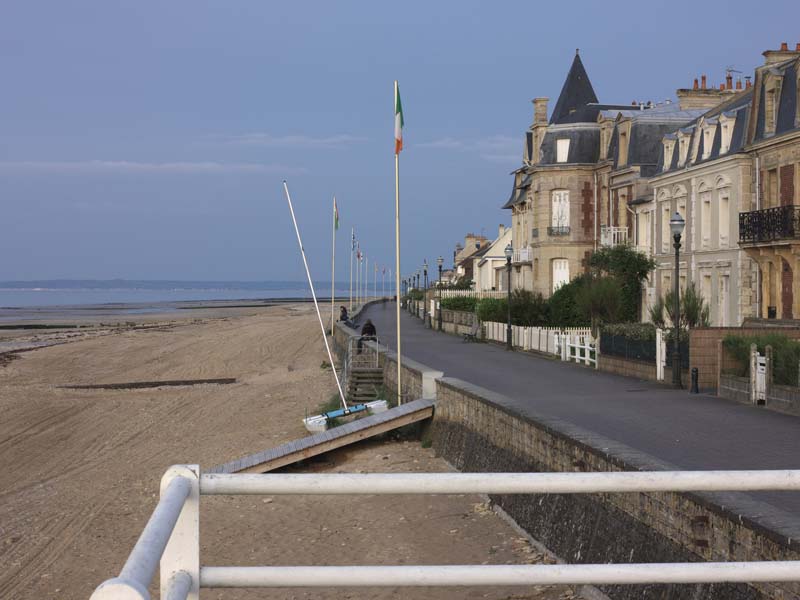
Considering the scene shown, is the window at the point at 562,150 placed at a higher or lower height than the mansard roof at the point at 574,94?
lower

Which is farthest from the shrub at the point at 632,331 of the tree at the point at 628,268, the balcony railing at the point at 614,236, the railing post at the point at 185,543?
the railing post at the point at 185,543

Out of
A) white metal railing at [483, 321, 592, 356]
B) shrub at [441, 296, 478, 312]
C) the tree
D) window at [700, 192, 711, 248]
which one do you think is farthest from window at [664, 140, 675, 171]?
shrub at [441, 296, 478, 312]

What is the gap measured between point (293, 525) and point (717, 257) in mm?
23181

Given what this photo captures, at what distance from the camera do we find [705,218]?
34938 mm

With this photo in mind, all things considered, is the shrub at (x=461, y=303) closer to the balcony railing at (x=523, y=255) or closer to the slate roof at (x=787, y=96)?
the balcony railing at (x=523, y=255)

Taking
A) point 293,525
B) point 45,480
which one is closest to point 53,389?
point 45,480

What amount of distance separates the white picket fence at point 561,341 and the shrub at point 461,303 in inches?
576

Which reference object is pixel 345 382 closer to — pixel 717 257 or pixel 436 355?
pixel 436 355

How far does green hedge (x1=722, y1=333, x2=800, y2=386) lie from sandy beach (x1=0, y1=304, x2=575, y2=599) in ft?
20.8

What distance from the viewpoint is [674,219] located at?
22688 millimetres

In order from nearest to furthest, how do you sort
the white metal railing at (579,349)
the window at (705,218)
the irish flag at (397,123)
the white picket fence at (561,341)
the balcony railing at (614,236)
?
the irish flag at (397,123) → the white metal railing at (579,349) → the white picket fence at (561,341) → the window at (705,218) → the balcony railing at (614,236)

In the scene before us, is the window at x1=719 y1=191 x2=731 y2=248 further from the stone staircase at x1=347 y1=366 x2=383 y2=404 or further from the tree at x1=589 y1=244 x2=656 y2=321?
the stone staircase at x1=347 y1=366 x2=383 y2=404

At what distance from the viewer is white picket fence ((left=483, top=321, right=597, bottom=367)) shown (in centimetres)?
3009

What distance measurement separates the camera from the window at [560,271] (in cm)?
5216
